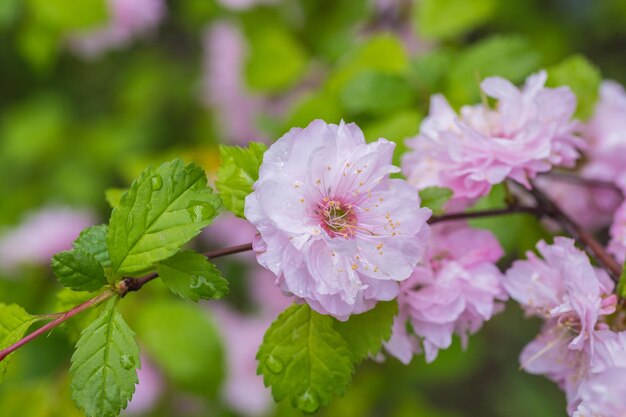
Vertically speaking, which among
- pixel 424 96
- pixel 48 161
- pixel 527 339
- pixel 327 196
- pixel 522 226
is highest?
pixel 327 196

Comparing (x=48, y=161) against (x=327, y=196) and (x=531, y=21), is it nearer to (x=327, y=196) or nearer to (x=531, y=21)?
(x=531, y=21)

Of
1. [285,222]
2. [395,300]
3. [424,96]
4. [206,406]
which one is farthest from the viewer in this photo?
[206,406]

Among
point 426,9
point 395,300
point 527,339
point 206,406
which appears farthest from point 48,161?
point 395,300

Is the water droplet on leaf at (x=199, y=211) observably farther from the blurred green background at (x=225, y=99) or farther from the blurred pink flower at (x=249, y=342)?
the blurred pink flower at (x=249, y=342)

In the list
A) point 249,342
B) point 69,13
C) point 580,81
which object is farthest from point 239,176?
point 249,342

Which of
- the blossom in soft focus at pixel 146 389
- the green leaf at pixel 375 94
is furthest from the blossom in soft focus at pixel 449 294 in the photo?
the blossom in soft focus at pixel 146 389

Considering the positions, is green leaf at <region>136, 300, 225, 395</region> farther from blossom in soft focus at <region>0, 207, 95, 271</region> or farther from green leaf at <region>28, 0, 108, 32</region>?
green leaf at <region>28, 0, 108, 32</region>
